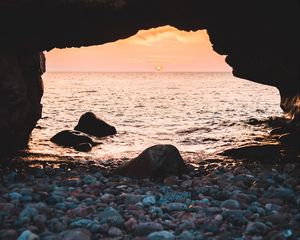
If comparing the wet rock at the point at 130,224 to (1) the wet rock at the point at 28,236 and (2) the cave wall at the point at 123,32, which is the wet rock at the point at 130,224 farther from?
(2) the cave wall at the point at 123,32

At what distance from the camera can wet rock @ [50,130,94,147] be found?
43.2 feet

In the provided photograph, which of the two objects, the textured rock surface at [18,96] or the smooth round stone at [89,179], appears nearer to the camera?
the smooth round stone at [89,179]

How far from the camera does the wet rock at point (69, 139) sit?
13158mm

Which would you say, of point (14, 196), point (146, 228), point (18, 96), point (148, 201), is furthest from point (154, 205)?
point (18, 96)

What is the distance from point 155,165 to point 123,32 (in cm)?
502

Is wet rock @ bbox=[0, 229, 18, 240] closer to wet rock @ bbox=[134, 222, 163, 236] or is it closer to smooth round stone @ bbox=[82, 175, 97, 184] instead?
wet rock @ bbox=[134, 222, 163, 236]

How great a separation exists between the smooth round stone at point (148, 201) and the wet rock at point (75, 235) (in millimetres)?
1394

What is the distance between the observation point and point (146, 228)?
4988 mm

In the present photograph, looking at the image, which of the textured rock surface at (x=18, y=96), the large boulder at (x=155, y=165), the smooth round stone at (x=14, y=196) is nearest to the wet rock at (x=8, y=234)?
the smooth round stone at (x=14, y=196)

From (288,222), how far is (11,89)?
7664 millimetres

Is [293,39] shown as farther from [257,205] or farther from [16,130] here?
[16,130]

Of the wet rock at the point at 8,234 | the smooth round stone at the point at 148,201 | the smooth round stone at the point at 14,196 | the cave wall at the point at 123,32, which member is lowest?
the smooth round stone at the point at 14,196

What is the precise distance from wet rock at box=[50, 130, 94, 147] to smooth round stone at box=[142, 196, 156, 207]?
739 centimetres

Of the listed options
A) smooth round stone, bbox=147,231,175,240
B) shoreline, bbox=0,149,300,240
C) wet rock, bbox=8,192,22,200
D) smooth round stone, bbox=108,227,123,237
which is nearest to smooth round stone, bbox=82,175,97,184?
shoreline, bbox=0,149,300,240
